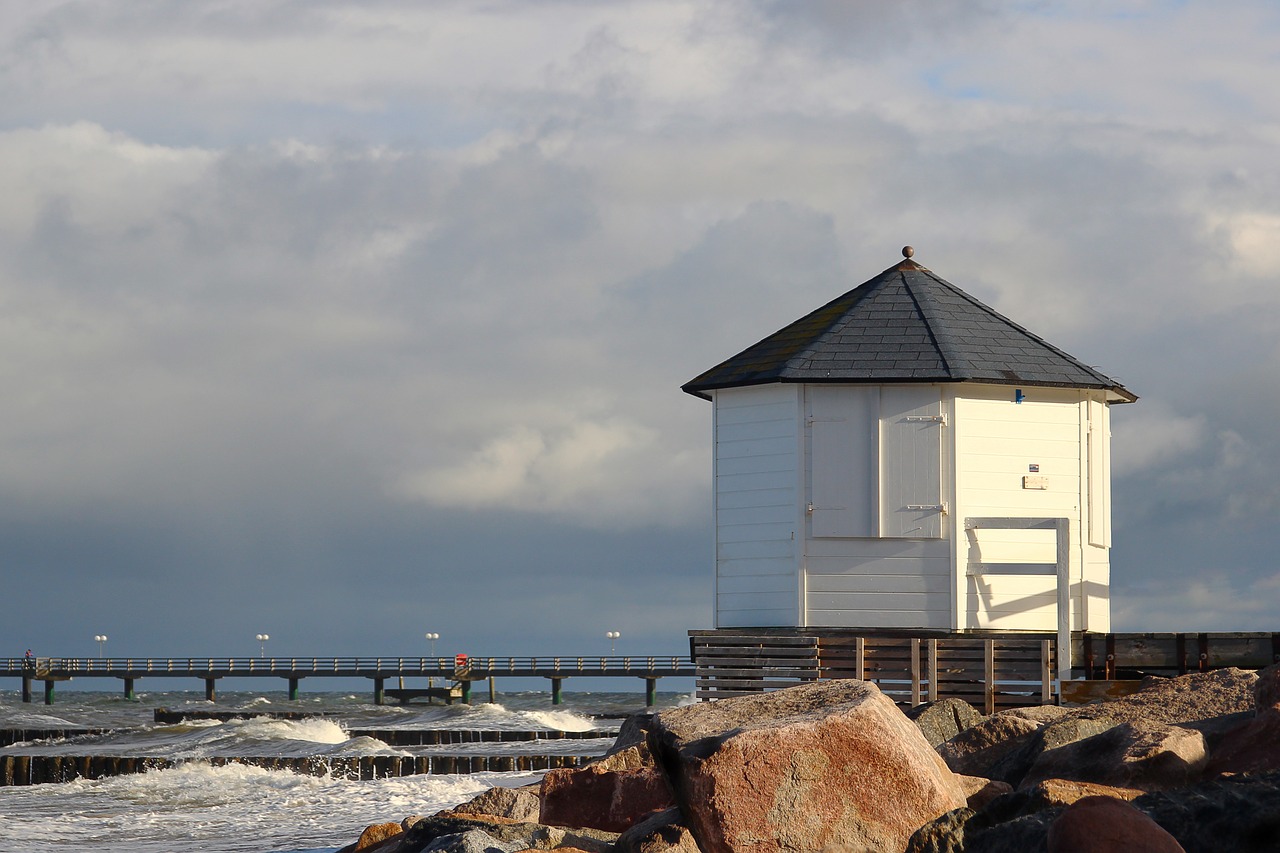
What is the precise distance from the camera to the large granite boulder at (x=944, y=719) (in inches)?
481

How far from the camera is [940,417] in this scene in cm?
1708

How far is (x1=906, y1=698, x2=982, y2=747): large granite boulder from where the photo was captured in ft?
40.1

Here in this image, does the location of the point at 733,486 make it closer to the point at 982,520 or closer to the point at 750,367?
the point at 750,367

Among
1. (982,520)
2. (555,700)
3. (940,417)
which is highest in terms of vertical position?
(940,417)

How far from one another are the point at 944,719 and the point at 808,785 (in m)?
5.07

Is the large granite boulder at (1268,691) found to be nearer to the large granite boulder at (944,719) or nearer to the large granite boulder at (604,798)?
the large granite boulder at (944,719)

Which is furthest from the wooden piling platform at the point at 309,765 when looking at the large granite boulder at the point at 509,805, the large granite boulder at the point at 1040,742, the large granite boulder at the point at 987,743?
the large granite boulder at the point at 1040,742

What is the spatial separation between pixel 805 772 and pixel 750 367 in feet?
34.9

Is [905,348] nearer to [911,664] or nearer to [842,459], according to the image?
[842,459]

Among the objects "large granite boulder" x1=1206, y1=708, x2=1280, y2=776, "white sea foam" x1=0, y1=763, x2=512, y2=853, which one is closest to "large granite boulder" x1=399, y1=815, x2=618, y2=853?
"large granite boulder" x1=1206, y1=708, x2=1280, y2=776

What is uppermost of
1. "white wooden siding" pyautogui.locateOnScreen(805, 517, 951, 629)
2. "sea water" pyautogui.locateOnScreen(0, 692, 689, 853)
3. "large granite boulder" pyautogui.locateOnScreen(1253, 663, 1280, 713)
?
"white wooden siding" pyautogui.locateOnScreen(805, 517, 951, 629)

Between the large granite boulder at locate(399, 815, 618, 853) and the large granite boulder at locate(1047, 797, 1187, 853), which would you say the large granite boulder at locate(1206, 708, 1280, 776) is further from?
the large granite boulder at locate(399, 815, 618, 853)

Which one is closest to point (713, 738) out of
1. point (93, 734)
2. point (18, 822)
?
point (18, 822)

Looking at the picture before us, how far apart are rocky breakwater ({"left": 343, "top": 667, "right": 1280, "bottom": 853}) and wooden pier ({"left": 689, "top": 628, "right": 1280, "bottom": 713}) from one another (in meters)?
6.07
